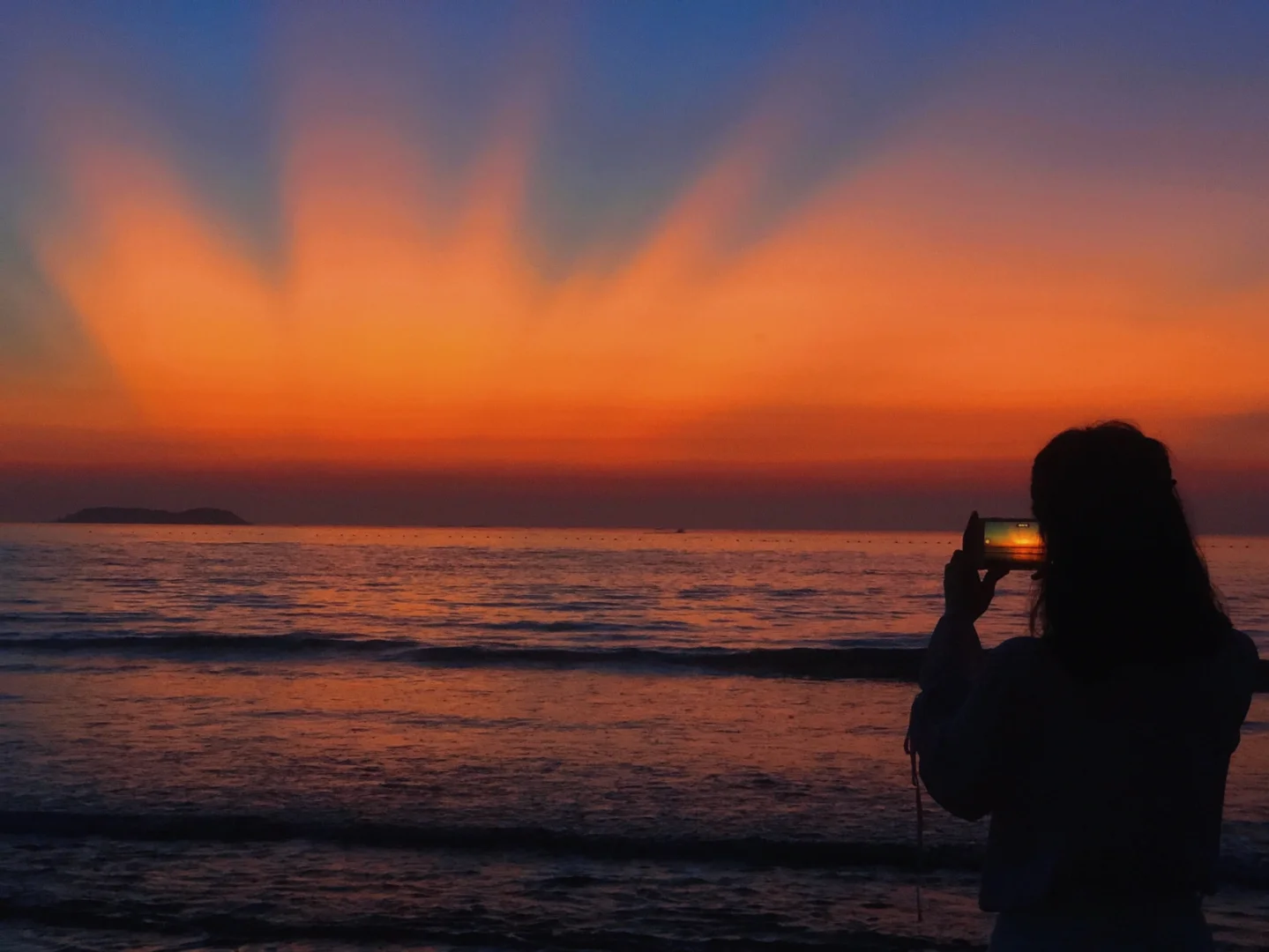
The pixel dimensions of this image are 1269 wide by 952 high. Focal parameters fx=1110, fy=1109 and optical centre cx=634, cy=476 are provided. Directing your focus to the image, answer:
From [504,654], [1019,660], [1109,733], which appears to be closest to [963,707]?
[1019,660]

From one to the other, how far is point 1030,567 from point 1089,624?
1.03ft

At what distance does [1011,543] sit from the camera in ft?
7.99

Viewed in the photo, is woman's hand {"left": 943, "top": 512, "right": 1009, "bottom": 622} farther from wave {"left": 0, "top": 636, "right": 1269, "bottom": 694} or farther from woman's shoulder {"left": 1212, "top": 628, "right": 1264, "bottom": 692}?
wave {"left": 0, "top": 636, "right": 1269, "bottom": 694}

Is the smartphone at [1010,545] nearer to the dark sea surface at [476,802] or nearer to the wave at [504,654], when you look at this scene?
the dark sea surface at [476,802]

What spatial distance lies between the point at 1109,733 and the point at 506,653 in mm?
21060

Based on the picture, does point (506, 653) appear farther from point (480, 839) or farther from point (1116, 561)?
point (1116, 561)

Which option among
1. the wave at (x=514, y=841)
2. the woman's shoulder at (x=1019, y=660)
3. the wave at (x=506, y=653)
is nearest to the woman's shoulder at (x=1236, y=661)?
the woman's shoulder at (x=1019, y=660)

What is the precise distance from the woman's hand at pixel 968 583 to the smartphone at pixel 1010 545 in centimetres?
2

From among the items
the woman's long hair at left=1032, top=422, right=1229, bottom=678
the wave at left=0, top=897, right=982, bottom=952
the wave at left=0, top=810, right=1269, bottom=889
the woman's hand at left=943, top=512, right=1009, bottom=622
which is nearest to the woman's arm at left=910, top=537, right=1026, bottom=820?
the woman's hand at left=943, top=512, right=1009, bottom=622

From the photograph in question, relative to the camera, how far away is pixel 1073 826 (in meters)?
2.17

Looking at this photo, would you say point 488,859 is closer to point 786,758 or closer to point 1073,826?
point 786,758

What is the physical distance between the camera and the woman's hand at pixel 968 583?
2.39m

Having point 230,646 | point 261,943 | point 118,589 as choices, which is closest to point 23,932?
point 261,943

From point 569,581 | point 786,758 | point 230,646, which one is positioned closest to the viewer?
point 786,758
